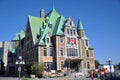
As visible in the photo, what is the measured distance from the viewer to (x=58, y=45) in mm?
57062

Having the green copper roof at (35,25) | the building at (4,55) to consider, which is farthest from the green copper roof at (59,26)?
the building at (4,55)

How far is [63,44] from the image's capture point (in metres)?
58.1

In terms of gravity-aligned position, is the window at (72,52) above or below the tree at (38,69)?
above

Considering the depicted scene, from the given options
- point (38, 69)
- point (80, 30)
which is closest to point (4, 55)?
point (80, 30)

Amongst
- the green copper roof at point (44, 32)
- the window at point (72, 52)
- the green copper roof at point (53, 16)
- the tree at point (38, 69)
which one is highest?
the green copper roof at point (53, 16)

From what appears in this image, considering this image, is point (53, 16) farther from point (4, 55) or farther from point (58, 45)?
point (4, 55)

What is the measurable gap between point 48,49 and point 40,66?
7505mm

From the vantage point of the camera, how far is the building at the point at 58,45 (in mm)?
56531

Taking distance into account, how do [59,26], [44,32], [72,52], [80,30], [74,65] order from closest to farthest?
1. [44,32]
2. [72,52]
3. [59,26]
4. [74,65]
5. [80,30]

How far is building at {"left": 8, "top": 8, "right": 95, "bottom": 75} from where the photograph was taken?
185 ft

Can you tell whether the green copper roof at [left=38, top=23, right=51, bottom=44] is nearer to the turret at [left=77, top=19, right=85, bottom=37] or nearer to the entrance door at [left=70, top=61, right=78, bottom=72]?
the turret at [left=77, top=19, right=85, bottom=37]

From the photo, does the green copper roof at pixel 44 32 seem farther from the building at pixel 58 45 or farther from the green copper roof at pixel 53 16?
the green copper roof at pixel 53 16

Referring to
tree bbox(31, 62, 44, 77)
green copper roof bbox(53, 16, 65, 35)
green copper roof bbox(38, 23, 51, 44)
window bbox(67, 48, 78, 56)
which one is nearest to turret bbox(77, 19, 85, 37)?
green copper roof bbox(53, 16, 65, 35)

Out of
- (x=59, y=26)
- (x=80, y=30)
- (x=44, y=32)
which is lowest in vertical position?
(x=44, y=32)
